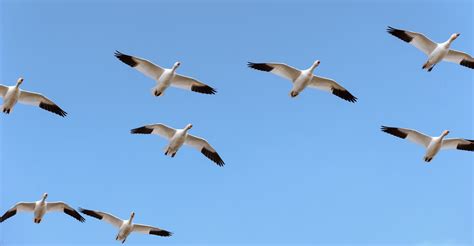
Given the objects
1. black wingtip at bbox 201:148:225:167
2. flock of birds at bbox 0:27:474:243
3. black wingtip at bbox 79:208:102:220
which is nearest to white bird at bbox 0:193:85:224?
flock of birds at bbox 0:27:474:243

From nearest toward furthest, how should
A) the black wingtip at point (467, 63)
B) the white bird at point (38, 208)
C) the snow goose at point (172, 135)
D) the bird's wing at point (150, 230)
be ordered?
1. the snow goose at point (172, 135)
2. the white bird at point (38, 208)
3. the bird's wing at point (150, 230)
4. the black wingtip at point (467, 63)

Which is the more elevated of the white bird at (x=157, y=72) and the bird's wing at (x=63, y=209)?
the white bird at (x=157, y=72)

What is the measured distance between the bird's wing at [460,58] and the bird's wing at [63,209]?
13686mm

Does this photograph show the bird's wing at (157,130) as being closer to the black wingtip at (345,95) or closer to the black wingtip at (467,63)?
the black wingtip at (345,95)

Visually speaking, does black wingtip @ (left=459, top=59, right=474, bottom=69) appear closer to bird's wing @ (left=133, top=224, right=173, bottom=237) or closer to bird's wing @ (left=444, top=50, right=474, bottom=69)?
bird's wing @ (left=444, top=50, right=474, bottom=69)

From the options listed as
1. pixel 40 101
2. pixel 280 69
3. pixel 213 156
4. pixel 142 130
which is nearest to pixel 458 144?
pixel 280 69

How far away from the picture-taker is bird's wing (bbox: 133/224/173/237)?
3140cm

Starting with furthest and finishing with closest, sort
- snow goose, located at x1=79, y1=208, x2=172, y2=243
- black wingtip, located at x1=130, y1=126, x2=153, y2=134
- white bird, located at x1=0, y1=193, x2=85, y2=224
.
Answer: snow goose, located at x1=79, y1=208, x2=172, y2=243
black wingtip, located at x1=130, y1=126, x2=153, y2=134
white bird, located at x1=0, y1=193, x2=85, y2=224

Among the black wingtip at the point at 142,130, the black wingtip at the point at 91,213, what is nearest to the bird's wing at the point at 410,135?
the black wingtip at the point at 142,130

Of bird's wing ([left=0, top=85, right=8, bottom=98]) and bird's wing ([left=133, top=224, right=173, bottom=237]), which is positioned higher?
bird's wing ([left=0, top=85, right=8, bottom=98])

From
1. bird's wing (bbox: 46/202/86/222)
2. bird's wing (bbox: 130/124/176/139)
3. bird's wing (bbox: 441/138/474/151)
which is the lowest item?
bird's wing (bbox: 46/202/86/222)

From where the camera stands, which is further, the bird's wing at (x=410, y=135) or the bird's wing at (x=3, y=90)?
the bird's wing at (x=410, y=135)

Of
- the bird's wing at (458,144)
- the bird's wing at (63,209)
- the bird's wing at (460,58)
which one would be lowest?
the bird's wing at (63,209)

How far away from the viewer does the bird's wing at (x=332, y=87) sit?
3072 centimetres
